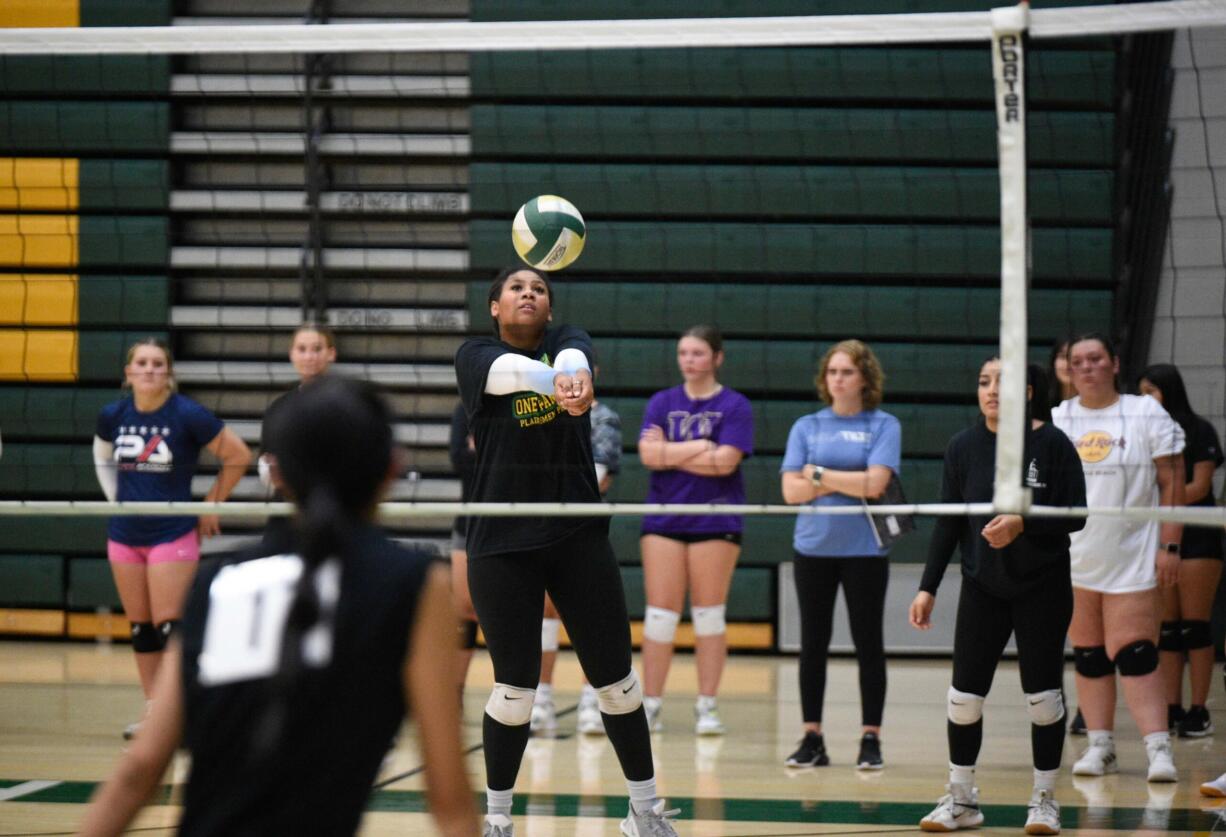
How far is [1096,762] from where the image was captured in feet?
17.6

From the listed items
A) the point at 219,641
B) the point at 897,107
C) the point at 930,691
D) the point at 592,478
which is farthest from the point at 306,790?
the point at 897,107

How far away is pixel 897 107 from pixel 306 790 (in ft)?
Answer: 25.3

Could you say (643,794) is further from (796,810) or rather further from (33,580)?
(33,580)

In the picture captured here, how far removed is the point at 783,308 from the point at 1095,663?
3.68 m

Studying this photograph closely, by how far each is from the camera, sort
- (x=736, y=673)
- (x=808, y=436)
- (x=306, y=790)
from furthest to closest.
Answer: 1. (x=736, y=673)
2. (x=808, y=436)
3. (x=306, y=790)

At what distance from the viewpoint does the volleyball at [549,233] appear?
4210 mm

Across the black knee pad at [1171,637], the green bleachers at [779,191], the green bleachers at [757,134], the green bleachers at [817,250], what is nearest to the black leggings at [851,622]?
the black knee pad at [1171,637]

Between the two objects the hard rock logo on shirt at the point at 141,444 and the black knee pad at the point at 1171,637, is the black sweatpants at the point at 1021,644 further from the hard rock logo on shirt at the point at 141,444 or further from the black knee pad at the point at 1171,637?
the hard rock logo on shirt at the point at 141,444

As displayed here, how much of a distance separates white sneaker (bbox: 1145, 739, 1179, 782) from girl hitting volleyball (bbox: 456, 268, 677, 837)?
220 centimetres

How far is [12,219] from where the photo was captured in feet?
28.0

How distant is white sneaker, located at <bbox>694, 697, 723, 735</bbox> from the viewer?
6.08m

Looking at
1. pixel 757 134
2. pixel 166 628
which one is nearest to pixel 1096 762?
pixel 166 628

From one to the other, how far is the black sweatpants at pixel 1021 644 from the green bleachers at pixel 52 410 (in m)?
6.00

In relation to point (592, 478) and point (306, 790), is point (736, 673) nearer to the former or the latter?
point (592, 478)
